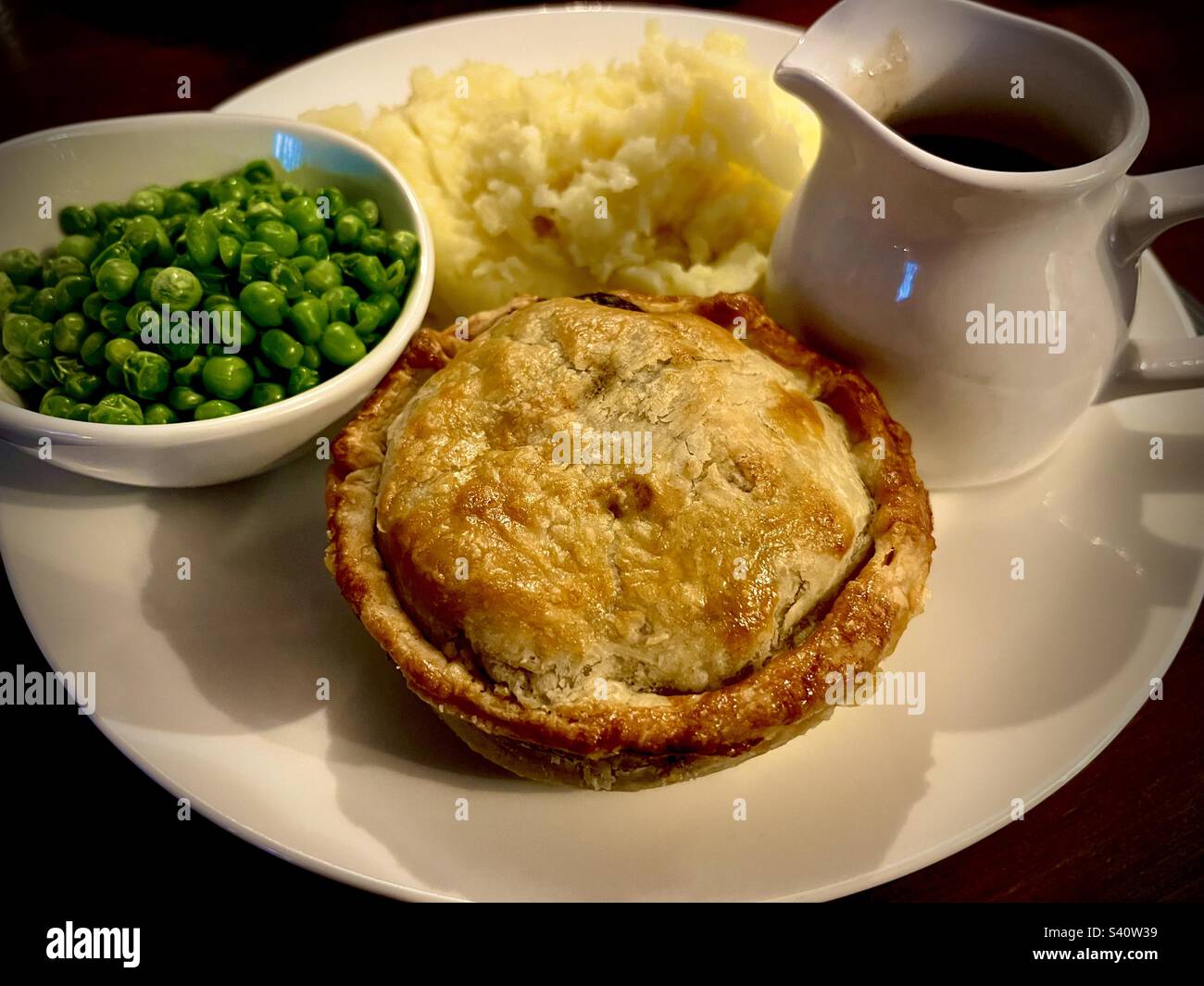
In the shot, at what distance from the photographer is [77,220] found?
3225 mm

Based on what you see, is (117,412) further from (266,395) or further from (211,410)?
(266,395)

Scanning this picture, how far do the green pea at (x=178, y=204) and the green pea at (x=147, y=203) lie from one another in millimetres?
17

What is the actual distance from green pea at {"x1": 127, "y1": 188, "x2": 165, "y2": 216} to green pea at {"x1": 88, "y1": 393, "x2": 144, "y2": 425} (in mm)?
797

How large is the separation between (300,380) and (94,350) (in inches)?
25.0

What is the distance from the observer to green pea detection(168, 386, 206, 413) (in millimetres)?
Answer: 2822

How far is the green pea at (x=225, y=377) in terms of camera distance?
2.82 metres

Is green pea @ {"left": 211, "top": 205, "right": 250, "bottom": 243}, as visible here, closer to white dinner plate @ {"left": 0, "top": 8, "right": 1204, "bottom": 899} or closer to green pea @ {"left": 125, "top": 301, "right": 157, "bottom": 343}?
green pea @ {"left": 125, "top": 301, "right": 157, "bottom": 343}

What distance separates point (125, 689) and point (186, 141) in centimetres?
207

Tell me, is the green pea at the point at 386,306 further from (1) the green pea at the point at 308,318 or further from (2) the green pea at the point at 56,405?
(2) the green pea at the point at 56,405

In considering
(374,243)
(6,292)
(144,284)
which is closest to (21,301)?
(6,292)

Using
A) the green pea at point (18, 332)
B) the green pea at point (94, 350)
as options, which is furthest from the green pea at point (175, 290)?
the green pea at point (18, 332)

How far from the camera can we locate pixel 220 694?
2639mm

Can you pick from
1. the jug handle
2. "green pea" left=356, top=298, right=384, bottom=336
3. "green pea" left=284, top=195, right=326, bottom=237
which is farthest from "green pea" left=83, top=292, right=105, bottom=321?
the jug handle
